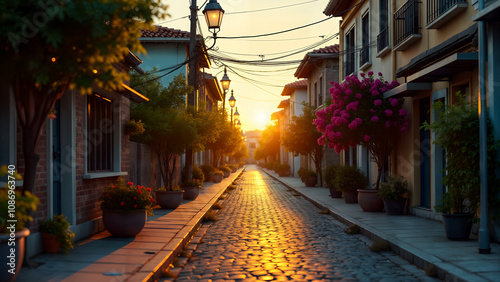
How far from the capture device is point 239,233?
9.66 metres

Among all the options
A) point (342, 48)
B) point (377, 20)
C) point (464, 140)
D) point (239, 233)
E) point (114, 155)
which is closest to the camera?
point (464, 140)

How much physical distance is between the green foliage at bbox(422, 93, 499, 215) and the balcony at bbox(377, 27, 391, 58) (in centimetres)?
592

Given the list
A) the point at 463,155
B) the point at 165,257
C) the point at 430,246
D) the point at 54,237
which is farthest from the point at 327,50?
the point at 54,237

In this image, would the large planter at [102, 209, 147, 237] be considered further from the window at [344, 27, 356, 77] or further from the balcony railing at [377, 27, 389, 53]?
the window at [344, 27, 356, 77]

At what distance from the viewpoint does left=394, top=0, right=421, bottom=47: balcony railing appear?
11.4 meters

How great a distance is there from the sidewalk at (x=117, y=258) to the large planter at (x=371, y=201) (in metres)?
5.01

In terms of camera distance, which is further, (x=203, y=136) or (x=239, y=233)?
(x=203, y=136)

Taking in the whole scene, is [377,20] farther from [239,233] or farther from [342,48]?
[239,233]

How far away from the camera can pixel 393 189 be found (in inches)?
455

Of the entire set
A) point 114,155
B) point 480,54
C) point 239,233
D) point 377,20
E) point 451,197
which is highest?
point 377,20

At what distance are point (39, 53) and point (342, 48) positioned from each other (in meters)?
17.1

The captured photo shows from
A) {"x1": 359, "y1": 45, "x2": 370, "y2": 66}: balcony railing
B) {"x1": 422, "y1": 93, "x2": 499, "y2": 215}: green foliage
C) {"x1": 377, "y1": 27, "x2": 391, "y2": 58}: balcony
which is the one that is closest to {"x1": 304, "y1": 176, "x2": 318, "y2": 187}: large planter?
{"x1": 359, "y1": 45, "x2": 370, "y2": 66}: balcony railing

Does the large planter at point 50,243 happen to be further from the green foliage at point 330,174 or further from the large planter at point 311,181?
the large planter at point 311,181

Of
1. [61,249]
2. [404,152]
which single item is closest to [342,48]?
[404,152]
